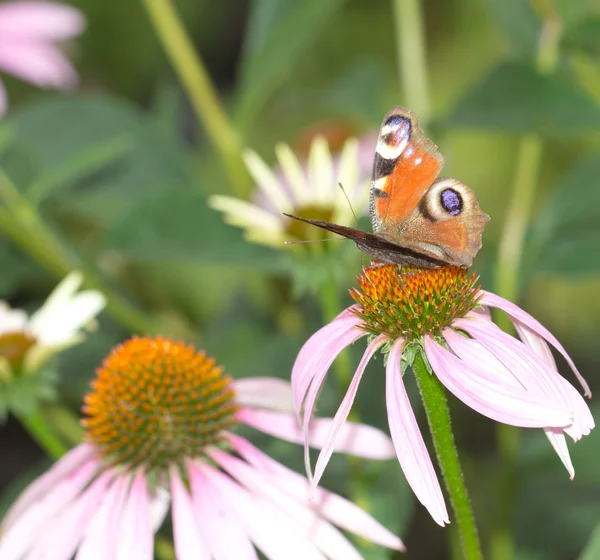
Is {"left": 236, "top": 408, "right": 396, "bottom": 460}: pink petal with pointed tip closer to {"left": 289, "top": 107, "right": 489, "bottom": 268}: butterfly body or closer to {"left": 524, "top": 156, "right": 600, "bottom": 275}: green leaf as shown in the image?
{"left": 289, "top": 107, "right": 489, "bottom": 268}: butterfly body

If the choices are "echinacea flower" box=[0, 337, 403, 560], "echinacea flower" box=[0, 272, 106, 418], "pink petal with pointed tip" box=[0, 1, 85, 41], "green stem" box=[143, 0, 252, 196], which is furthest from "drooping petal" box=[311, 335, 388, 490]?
"pink petal with pointed tip" box=[0, 1, 85, 41]

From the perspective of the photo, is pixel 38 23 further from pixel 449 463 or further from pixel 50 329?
pixel 449 463

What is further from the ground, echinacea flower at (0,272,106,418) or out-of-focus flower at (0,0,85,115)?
out-of-focus flower at (0,0,85,115)

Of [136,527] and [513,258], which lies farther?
[513,258]

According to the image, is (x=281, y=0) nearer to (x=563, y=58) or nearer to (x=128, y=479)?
(x=563, y=58)

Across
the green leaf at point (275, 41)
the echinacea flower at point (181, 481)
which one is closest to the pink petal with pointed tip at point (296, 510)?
the echinacea flower at point (181, 481)

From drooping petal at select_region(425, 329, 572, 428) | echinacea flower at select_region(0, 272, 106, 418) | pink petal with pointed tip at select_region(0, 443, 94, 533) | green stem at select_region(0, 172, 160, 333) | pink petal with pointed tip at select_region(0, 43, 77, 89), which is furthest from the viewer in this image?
pink petal with pointed tip at select_region(0, 43, 77, 89)

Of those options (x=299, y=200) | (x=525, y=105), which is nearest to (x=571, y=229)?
(x=525, y=105)
